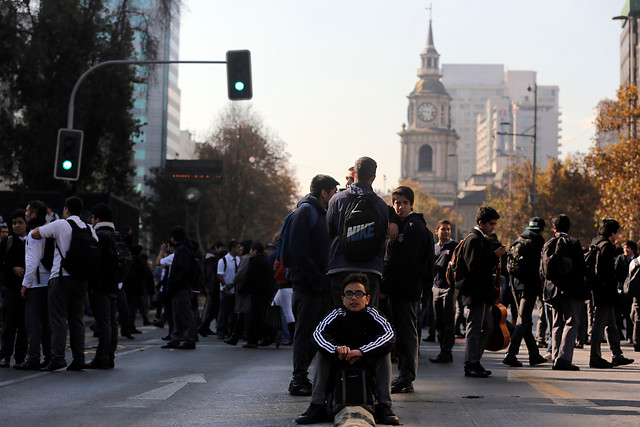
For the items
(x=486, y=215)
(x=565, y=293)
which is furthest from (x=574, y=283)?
(x=486, y=215)

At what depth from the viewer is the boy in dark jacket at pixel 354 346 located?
8156 mm

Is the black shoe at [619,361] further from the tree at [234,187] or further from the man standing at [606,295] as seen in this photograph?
the tree at [234,187]

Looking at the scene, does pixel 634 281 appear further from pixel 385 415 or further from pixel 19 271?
pixel 385 415

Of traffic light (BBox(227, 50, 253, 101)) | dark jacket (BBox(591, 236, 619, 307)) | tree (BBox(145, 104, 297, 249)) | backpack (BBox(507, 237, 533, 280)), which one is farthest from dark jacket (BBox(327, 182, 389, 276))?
tree (BBox(145, 104, 297, 249))

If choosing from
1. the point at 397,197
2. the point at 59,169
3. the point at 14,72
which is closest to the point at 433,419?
the point at 397,197

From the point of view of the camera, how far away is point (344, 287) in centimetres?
854

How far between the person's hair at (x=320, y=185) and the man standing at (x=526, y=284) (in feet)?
13.6

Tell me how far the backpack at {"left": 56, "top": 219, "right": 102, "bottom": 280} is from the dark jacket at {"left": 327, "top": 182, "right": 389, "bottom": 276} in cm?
395

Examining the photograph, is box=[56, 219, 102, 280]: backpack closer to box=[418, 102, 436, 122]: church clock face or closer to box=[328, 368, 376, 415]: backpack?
box=[328, 368, 376, 415]: backpack

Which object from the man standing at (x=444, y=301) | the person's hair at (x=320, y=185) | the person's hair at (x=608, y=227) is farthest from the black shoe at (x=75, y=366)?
the person's hair at (x=608, y=227)

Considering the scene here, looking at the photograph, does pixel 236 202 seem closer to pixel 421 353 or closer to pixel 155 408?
pixel 421 353

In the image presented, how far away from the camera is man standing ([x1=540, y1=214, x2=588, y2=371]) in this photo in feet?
43.9

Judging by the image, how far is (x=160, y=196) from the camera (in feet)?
227

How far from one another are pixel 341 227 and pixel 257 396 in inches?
72.0
